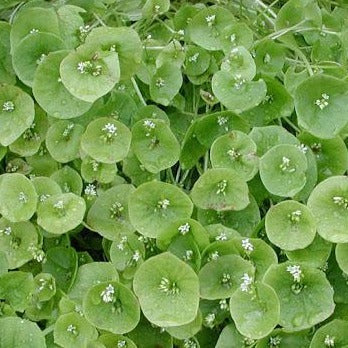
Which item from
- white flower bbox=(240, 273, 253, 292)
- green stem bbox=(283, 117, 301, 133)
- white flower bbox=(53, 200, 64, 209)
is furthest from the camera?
green stem bbox=(283, 117, 301, 133)

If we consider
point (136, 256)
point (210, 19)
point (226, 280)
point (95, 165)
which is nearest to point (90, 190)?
point (95, 165)

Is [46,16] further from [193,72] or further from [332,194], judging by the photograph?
[332,194]

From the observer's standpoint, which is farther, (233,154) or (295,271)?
(233,154)

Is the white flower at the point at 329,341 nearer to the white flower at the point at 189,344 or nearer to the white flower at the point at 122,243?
the white flower at the point at 189,344

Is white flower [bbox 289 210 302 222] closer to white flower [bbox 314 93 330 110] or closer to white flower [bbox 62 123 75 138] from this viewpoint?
white flower [bbox 314 93 330 110]

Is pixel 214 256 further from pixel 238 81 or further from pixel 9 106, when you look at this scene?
pixel 9 106

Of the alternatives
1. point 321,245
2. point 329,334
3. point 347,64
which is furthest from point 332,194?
point 347,64

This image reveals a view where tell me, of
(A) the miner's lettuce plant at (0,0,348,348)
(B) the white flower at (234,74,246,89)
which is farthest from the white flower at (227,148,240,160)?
(B) the white flower at (234,74,246,89)

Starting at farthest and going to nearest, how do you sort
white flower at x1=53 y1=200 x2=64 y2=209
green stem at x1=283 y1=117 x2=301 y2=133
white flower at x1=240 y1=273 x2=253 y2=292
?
green stem at x1=283 y1=117 x2=301 y2=133 → white flower at x1=53 y1=200 x2=64 y2=209 → white flower at x1=240 y1=273 x2=253 y2=292
